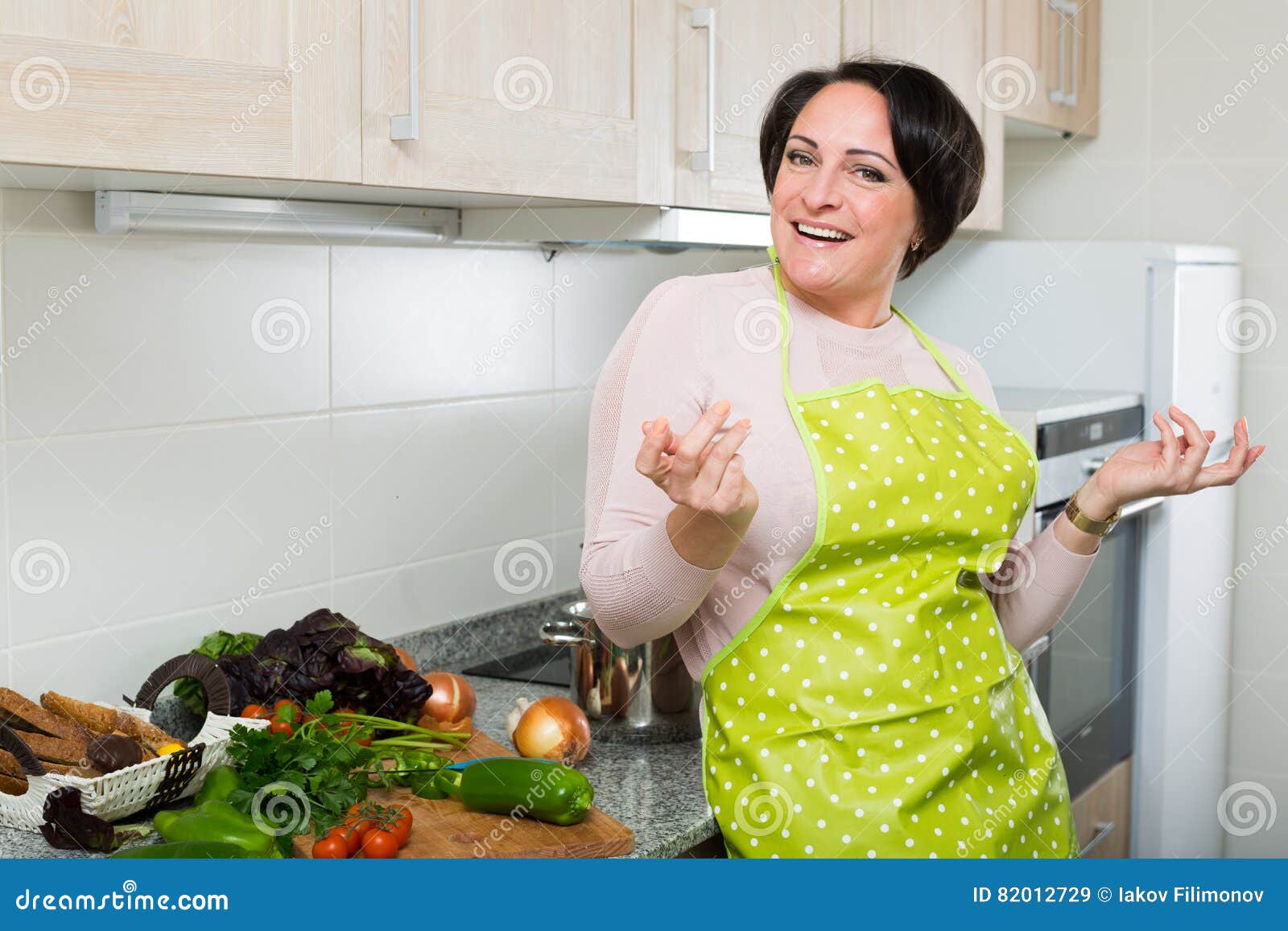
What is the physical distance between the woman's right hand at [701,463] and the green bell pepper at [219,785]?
1.68ft

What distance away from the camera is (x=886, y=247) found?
1.27 m

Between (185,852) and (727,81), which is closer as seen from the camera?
(185,852)

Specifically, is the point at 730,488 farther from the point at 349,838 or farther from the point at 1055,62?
the point at 1055,62

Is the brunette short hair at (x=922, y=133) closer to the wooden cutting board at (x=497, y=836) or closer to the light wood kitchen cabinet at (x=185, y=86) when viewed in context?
the light wood kitchen cabinet at (x=185, y=86)

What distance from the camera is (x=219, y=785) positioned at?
3.92 ft

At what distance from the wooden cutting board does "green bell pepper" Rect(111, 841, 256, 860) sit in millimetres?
84

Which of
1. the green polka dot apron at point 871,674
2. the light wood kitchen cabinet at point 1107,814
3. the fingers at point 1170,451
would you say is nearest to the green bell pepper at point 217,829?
the green polka dot apron at point 871,674

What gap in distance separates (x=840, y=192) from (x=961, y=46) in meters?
1.07

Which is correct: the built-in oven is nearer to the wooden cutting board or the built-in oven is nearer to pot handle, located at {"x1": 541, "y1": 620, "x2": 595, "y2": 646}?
pot handle, located at {"x1": 541, "y1": 620, "x2": 595, "y2": 646}

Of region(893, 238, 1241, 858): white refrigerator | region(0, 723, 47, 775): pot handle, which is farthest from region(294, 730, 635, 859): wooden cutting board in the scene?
region(893, 238, 1241, 858): white refrigerator

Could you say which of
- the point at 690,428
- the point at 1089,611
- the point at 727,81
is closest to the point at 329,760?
the point at 690,428

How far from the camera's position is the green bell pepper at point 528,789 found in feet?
3.92

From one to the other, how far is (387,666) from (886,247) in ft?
2.17

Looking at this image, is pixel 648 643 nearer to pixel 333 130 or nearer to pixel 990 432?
pixel 990 432
